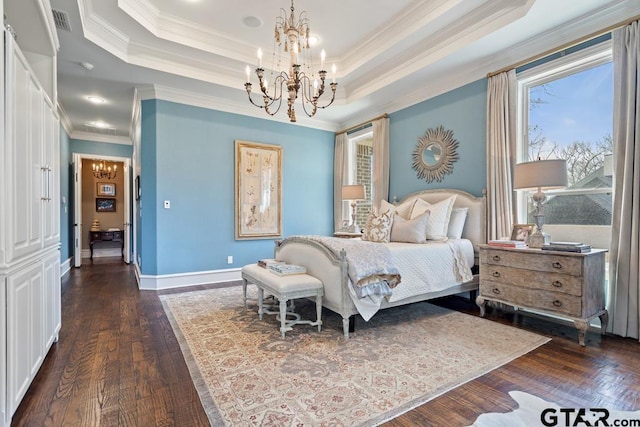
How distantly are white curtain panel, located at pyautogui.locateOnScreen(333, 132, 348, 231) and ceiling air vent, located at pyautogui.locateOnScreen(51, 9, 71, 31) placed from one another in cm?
433

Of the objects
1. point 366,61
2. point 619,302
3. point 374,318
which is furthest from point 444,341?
point 366,61

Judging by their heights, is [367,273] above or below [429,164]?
below

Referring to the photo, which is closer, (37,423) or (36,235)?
(37,423)

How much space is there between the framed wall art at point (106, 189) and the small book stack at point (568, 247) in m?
9.76

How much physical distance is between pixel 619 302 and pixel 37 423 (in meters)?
4.24

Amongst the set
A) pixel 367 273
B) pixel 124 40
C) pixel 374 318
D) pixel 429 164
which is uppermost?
pixel 124 40

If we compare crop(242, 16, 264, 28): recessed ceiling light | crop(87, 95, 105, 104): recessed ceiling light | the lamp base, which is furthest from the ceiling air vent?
the lamp base

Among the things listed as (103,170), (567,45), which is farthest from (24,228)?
(103,170)

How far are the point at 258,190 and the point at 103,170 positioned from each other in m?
5.73

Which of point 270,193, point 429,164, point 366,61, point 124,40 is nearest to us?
point 124,40

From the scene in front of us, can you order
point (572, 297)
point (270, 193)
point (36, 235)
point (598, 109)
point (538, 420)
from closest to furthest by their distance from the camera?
point (538, 420)
point (36, 235)
point (572, 297)
point (598, 109)
point (270, 193)

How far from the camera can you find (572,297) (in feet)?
8.71

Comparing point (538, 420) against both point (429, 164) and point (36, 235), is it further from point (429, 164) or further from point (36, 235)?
point (429, 164)

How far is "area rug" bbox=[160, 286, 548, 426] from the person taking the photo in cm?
179
